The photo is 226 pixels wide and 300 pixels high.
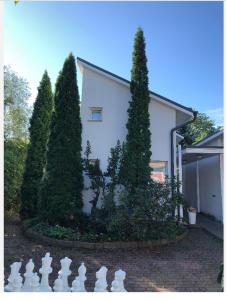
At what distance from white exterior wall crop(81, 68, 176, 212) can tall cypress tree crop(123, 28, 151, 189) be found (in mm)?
587

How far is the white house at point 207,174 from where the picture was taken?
396 inches

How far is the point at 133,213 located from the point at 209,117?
107 feet

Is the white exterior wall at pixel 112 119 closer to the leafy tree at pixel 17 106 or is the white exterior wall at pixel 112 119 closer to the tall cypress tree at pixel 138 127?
the tall cypress tree at pixel 138 127

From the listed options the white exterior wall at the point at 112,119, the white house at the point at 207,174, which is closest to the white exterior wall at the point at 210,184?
the white house at the point at 207,174

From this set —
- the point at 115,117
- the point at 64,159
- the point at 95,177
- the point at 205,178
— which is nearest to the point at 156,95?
the point at 115,117

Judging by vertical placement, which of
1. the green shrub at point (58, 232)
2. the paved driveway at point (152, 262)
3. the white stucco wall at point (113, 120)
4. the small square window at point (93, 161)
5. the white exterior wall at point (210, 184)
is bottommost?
the paved driveway at point (152, 262)

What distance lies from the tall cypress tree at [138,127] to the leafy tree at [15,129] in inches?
168

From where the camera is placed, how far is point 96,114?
10078mm

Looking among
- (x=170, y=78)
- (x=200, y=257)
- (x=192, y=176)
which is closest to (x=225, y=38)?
(x=200, y=257)

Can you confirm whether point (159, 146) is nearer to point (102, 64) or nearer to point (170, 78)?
point (170, 78)

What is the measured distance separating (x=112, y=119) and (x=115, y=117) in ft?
0.42

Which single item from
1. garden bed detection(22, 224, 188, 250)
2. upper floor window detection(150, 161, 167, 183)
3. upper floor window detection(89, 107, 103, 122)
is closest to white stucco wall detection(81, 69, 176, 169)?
upper floor window detection(89, 107, 103, 122)

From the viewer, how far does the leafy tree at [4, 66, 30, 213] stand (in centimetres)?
1077

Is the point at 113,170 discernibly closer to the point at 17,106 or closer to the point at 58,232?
the point at 58,232
